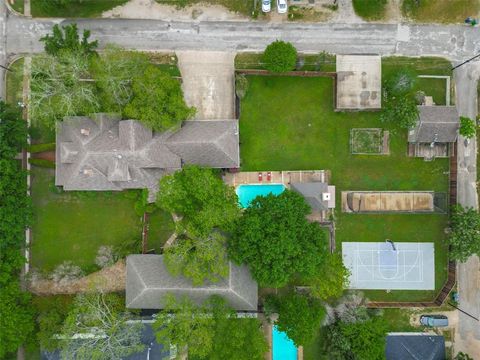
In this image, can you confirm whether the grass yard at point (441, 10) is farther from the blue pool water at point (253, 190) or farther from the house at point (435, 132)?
the blue pool water at point (253, 190)

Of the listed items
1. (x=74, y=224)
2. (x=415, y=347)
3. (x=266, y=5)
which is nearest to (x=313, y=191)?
(x=415, y=347)

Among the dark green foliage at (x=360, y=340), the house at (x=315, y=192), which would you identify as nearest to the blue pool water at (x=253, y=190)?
the house at (x=315, y=192)

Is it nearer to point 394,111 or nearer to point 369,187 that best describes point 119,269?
point 369,187

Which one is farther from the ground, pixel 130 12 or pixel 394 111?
pixel 130 12

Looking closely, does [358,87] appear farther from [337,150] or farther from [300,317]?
[300,317]

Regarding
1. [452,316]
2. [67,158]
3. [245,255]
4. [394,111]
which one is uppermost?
[394,111]

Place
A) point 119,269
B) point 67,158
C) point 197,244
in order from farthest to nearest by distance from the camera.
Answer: point 119,269 → point 67,158 → point 197,244

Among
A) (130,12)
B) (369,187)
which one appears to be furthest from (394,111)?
(130,12)
